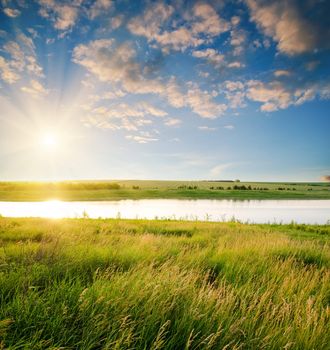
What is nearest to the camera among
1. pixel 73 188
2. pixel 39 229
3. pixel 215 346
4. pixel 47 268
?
pixel 215 346

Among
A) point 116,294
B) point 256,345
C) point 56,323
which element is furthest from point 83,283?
point 256,345

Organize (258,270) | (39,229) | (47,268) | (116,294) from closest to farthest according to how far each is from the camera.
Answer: (116,294) < (47,268) < (258,270) < (39,229)

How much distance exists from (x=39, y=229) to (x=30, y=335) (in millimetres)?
9309

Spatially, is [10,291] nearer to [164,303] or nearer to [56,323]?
[56,323]

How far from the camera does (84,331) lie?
2.80m

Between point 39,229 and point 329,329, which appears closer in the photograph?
point 329,329

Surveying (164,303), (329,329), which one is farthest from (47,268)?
(329,329)

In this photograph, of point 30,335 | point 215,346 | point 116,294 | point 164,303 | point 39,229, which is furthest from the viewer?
point 39,229

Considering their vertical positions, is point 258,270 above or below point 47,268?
below

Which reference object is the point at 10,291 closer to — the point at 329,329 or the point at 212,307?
the point at 212,307

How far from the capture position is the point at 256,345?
2830 millimetres

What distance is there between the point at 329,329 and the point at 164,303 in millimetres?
2047

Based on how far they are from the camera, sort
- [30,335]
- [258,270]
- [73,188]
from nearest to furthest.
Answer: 1. [30,335]
2. [258,270]
3. [73,188]

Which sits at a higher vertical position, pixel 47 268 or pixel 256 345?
pixel 47 268
